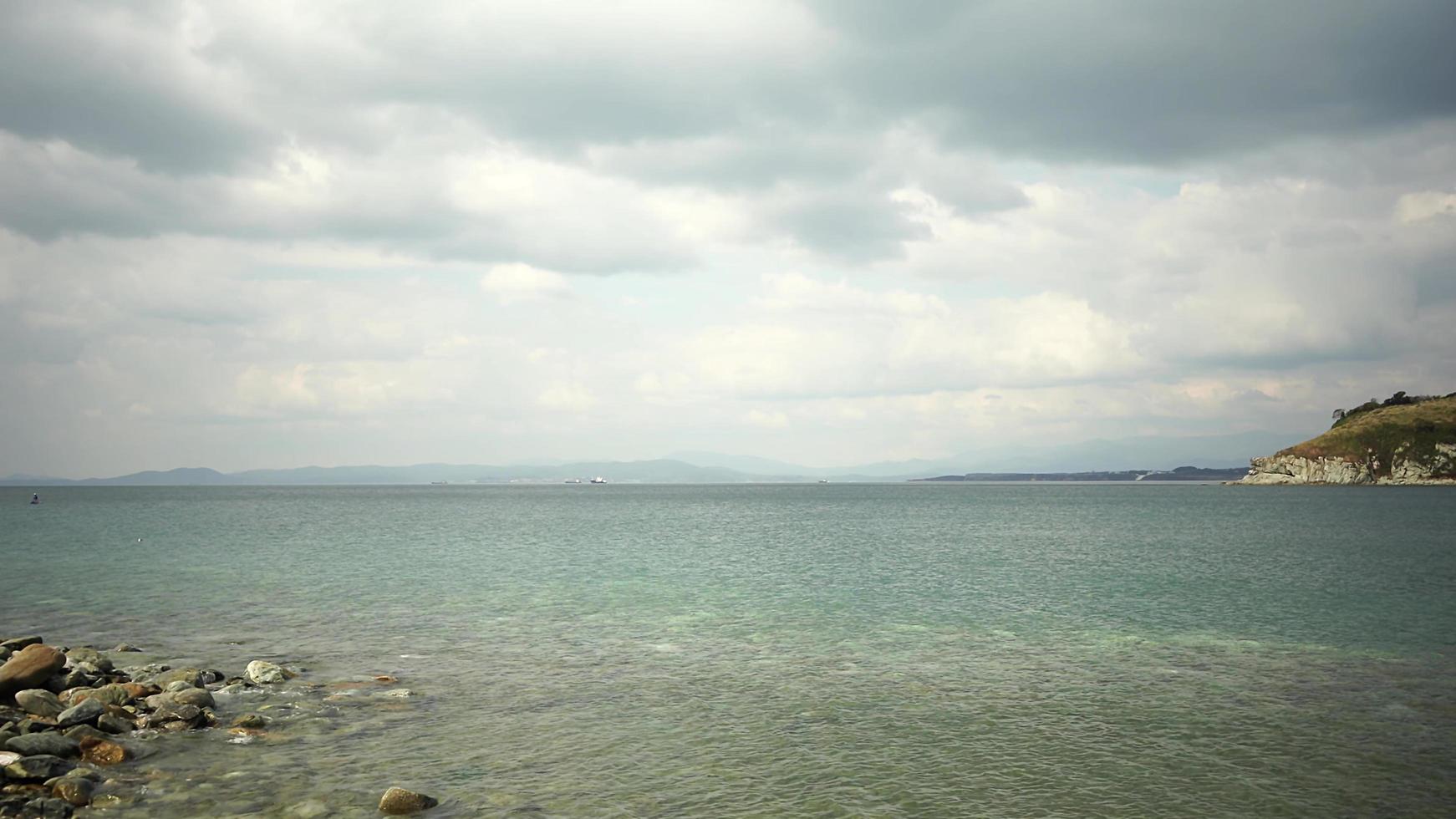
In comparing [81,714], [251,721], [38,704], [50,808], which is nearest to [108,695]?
[38,704]

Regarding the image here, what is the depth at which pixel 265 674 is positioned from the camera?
29688 mm

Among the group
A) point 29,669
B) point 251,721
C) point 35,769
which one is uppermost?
point 29,669

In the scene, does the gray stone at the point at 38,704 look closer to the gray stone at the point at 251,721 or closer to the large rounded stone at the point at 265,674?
the gray stone at the point at 251,721

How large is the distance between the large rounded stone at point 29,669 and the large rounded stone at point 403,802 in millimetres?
15364

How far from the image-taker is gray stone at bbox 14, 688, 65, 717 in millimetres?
23328

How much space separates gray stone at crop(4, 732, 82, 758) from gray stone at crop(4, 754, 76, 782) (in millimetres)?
499

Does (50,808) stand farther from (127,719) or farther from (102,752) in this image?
(127,719)

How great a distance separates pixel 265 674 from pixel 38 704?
6918 mm


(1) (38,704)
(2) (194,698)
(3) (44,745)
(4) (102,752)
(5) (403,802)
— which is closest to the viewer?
(5) (403,802)

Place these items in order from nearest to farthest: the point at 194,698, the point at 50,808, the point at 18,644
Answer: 1. the point at 50,808
2. the point at 194,698
3. the point at 18,644

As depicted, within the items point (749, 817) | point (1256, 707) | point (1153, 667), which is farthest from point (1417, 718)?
point (749, 817)

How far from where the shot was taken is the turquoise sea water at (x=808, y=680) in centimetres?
1920

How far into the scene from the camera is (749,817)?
17641mm

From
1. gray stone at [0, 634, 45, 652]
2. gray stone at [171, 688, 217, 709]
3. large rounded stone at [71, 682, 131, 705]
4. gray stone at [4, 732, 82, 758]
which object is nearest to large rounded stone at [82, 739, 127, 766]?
gray stone at [4, 732, 82, 758]
